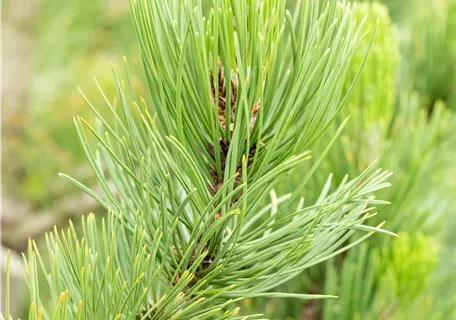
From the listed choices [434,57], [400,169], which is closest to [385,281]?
[400,169]

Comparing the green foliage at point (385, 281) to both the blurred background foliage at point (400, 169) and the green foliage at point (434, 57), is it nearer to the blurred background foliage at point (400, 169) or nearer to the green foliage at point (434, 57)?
the blurred background foliage at point (400, 169)

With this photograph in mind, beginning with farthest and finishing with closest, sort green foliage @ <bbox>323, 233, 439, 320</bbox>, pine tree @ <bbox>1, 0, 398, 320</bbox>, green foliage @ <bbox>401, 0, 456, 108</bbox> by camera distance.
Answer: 1. green foliage @ <bbox>401, 0, 456, 108</bbox>
2. green foliage @ <bbox>323, 233, 439, 320</bbox>
3. pine tree @ <bbox>1, 0, 398, 320</bbox>

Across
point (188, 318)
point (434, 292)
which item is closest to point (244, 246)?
point (188, 318)

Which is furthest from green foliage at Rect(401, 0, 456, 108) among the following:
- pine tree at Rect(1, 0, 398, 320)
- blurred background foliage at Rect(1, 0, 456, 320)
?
pine tree at Rect(1, 0, 398, 320)

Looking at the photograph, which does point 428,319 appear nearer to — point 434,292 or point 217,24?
point 434,292

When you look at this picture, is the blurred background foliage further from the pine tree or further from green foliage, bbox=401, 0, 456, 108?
the pine tree

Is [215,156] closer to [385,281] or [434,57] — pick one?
[385,281]

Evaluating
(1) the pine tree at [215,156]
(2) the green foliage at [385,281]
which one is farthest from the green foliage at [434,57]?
(1) the pine tree at [215,156]

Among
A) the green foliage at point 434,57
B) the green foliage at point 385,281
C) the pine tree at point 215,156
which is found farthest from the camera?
the green foliage at point 434,57
